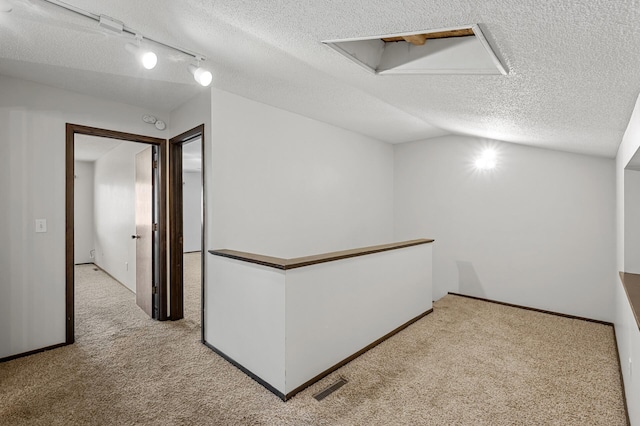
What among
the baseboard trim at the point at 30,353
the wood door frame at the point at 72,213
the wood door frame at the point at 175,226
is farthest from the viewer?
the wood door frame at the point at 175,226

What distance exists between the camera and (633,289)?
6.04 ft

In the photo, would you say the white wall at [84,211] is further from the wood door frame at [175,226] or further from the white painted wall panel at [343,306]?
the white painted wall panel at [343,306]

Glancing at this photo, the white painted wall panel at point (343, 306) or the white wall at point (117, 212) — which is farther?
the white wall at point (117, 212)

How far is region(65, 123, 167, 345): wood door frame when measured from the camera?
2697mm

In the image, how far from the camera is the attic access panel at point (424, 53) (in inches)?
63.1

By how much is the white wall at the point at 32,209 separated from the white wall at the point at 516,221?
4237 mm

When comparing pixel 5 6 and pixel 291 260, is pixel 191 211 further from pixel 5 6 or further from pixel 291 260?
pixel 5 6

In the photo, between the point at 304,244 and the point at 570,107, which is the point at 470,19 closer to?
the point at 570,107

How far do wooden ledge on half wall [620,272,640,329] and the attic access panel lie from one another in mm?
1309

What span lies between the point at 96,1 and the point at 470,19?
1724 mm

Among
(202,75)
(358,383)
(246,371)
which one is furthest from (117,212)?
(358,383)

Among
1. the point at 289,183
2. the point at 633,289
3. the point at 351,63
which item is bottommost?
the point at 633,289

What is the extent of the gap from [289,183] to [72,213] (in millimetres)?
1992

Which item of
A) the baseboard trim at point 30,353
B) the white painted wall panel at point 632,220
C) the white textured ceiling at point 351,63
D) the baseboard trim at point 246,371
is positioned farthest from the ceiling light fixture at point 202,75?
the white painted wall panel at point 632,220
